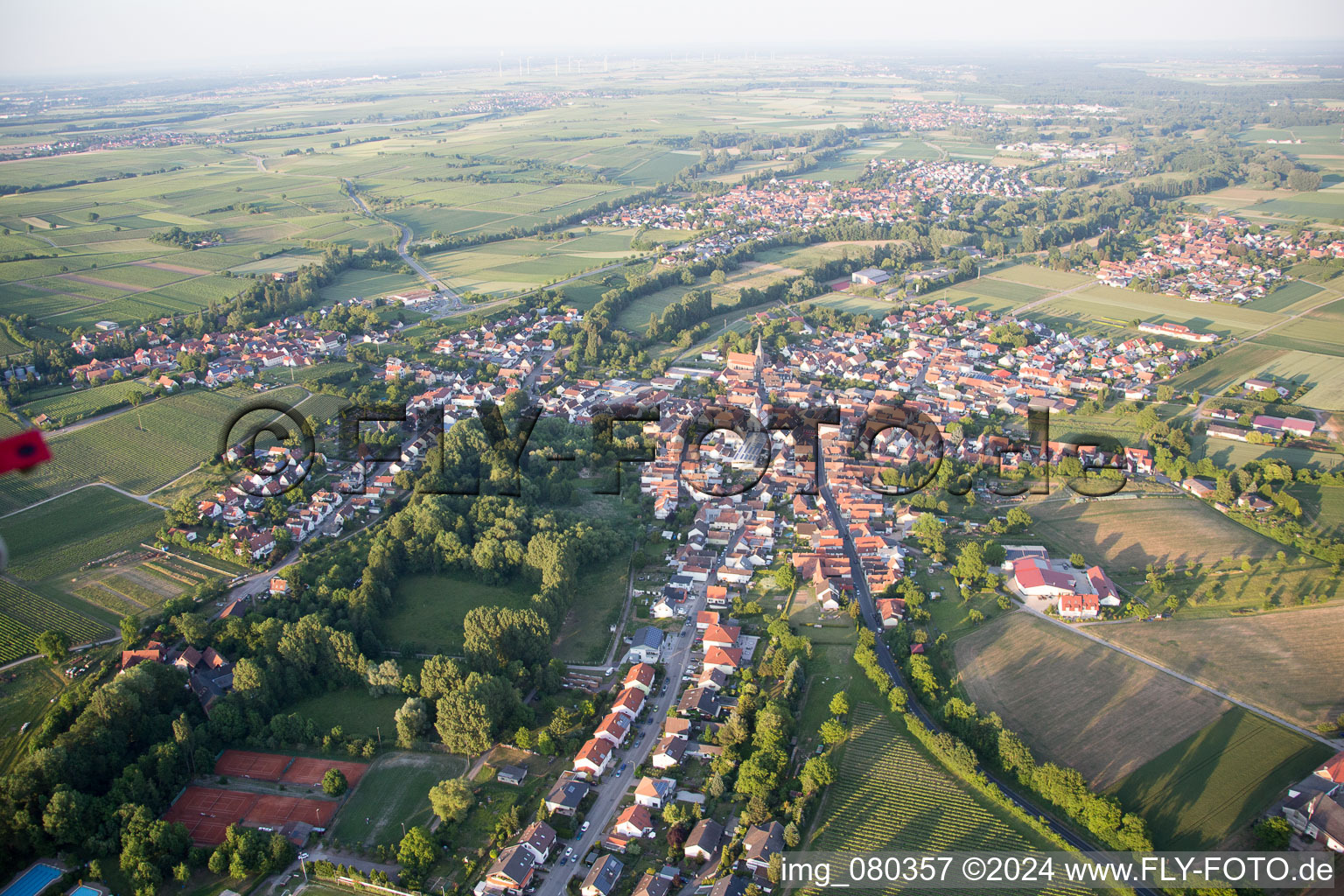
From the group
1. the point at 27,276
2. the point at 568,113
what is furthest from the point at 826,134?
the point at 27,276

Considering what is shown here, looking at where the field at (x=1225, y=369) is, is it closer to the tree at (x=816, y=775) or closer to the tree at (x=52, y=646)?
the tree at (x=816, y=775)

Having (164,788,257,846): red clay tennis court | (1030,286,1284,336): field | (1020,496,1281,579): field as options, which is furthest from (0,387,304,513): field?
(1030,286,1284,336): field

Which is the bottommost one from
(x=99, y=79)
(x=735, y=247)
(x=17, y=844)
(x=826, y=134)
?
(x=17, y=844)

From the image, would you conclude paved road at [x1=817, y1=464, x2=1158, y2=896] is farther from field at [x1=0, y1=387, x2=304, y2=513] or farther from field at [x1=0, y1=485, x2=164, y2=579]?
field at [x1=0, y1=387, x2=304, y2=513]

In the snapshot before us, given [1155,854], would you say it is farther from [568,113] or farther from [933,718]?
[568,113]

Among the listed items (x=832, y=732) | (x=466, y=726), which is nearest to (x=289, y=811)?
(x=466, y=726)

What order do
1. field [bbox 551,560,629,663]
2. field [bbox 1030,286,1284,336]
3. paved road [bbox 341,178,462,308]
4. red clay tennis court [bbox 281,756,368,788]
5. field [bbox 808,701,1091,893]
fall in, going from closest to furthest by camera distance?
field [bbox 808,701,1091,893]
red clay tennis court [bbox 281,756,368,788]
field [bbox 551,560,629,663]
field [bbox 1030,286,1284,336]
paved road [bbox 341,178,462,308]
